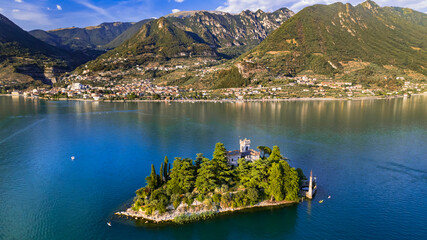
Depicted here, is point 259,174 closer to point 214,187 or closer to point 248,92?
point 214,187

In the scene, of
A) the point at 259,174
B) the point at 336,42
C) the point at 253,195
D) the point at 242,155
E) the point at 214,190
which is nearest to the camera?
the point at 253,195

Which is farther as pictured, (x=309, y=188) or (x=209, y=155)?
(x=209, y=155)

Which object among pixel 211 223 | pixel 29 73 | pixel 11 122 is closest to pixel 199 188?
pixel 211 223

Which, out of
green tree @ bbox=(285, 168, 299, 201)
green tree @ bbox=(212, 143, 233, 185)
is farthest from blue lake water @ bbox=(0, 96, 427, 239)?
green tree @ bbox=(212, 143, 233, 185)

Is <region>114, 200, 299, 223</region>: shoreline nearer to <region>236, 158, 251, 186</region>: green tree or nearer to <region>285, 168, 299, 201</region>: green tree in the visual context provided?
<region>236, 158, 251, 186</region>: green tree

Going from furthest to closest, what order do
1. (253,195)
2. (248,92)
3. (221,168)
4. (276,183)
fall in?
(248,92)
(221,168)
(276,183)
(253,195)

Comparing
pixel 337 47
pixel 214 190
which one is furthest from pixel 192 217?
pixel 337 47

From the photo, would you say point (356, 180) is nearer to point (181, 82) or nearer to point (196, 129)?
point (196, 129)
